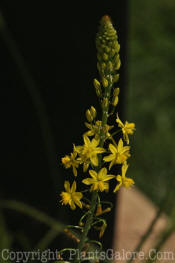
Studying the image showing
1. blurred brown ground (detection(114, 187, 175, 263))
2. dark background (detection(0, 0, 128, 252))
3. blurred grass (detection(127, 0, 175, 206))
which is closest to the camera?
dark background (detection(0, 0, 128, 252))

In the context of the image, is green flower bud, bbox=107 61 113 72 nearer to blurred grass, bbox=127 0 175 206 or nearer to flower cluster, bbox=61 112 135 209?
flower cluster, bbox=61 112 135 209

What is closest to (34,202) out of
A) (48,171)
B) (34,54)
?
(48,171)

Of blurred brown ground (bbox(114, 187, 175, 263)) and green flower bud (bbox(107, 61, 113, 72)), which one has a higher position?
green flower bud (bbox(107, 61, 113, 72))

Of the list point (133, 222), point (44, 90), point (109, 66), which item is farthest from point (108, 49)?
point (133, 222)

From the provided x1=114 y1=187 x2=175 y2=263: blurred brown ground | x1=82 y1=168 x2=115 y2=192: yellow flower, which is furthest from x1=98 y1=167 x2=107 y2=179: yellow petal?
x1=114 y1=187 x2=175 y2=263: blurred brown ground

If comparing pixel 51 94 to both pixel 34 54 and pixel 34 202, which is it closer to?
pixel 34 54

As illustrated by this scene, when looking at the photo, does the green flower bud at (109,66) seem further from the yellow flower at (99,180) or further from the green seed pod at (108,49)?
the yellow flower at (99,180)
